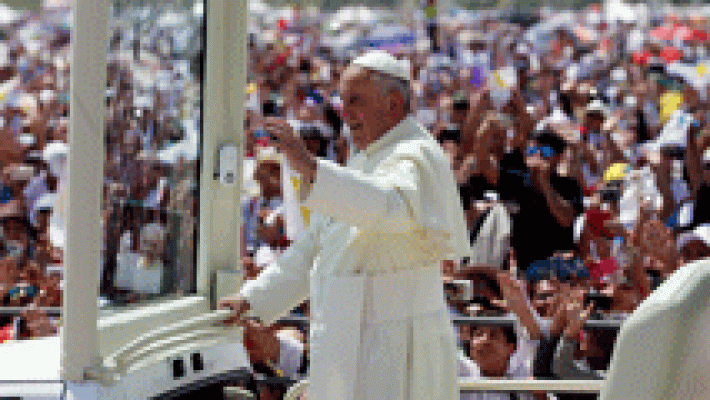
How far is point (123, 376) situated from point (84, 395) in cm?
16

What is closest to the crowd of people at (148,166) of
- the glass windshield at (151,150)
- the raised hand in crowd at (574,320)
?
the glass windshield at (151,150)

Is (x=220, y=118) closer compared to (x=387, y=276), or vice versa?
(x=387, y=276)

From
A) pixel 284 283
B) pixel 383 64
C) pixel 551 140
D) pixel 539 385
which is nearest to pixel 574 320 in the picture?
pixel 539 385

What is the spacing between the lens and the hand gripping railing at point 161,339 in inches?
119

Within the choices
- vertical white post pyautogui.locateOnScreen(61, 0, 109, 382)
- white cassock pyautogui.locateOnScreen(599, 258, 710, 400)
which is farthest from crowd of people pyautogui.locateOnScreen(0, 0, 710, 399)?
white cassock pyautogui.locateOnScreen(599, 258, 710, 400)

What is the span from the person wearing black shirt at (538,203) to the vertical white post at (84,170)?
392 centimetres

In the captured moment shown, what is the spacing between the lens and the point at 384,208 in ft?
9.85

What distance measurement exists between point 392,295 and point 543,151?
14.4 feet

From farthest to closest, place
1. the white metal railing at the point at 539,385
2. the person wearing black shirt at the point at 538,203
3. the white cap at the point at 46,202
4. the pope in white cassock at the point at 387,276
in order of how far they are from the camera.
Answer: the white cap at the point at 46,202 < the person wearing black shirt at the point at 538,203 < the white metal railing at the point at 539,385 < the pope in white cassock at the point at 387,276

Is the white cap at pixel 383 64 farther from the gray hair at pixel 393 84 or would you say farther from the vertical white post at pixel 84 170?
the vertical white post at pixel 84 170

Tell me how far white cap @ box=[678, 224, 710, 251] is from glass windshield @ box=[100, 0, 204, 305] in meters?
3.77

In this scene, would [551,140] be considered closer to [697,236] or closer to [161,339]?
[697,236]

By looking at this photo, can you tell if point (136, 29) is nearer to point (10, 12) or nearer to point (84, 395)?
point (84, 395)

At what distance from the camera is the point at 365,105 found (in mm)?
3338
